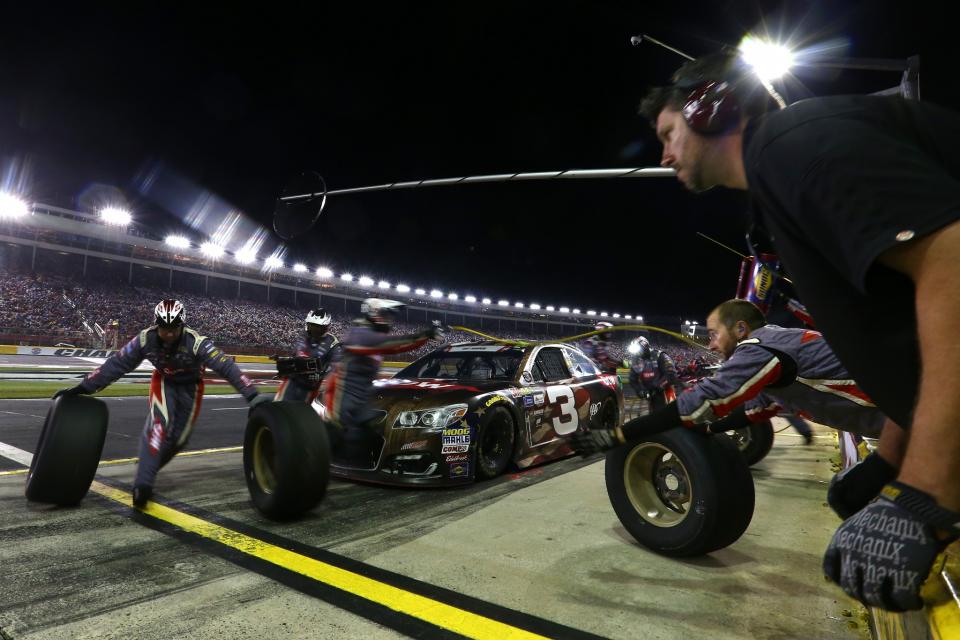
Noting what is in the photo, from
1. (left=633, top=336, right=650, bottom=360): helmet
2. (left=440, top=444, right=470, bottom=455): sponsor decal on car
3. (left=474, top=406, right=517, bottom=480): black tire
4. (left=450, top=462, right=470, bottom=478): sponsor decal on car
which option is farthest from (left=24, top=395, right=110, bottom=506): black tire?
(left=633, top=336, right=650, bottom=360): helmet

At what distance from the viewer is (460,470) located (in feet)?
14.4

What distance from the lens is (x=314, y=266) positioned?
188 ft

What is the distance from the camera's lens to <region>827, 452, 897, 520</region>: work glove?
4.17 feet

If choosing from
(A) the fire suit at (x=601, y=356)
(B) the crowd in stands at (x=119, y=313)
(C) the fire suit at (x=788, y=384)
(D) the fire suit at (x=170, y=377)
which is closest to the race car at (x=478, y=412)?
(D) the fire suit at (x=170, y=377)

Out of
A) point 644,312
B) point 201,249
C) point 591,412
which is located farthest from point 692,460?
point 644,312

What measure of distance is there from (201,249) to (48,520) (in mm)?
48181

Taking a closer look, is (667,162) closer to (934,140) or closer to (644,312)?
(934,140)

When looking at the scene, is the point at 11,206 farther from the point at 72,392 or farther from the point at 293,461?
the point at 293,461

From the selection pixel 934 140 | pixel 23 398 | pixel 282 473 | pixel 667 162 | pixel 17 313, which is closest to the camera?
pixel 934 140

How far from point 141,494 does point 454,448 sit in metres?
2.37

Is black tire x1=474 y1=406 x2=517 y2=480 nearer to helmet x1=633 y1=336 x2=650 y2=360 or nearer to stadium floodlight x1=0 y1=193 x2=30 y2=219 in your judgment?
helmet x1=633 y1=336 x2=650 y2=360

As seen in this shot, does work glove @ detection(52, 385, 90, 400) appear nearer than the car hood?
Yes

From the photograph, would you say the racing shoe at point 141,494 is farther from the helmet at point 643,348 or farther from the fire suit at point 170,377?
the helmet at point 643,348

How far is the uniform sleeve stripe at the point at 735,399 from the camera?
2.54 metres
